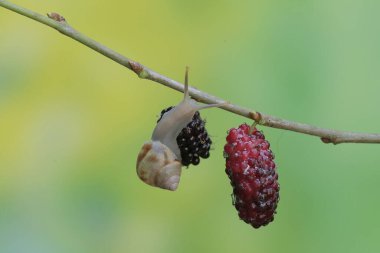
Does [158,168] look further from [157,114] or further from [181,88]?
[157,114]

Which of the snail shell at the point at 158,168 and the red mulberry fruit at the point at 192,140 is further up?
the red mulberry fruit at the point at 192,140

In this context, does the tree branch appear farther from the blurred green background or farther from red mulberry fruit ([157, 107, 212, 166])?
the blurred green background

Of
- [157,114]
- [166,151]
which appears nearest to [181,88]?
[166,151]

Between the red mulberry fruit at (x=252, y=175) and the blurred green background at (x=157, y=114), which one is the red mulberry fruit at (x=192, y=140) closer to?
the red mulberry fruit at (x=252, y=175)

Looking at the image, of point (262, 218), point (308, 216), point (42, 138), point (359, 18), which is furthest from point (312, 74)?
point (262, 218)

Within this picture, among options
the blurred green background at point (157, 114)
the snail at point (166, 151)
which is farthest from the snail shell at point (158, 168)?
the blurred green background at point (157, 114)

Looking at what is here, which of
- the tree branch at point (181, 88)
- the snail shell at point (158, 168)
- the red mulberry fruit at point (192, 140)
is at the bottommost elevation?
the snail shell at point (158, 168)
